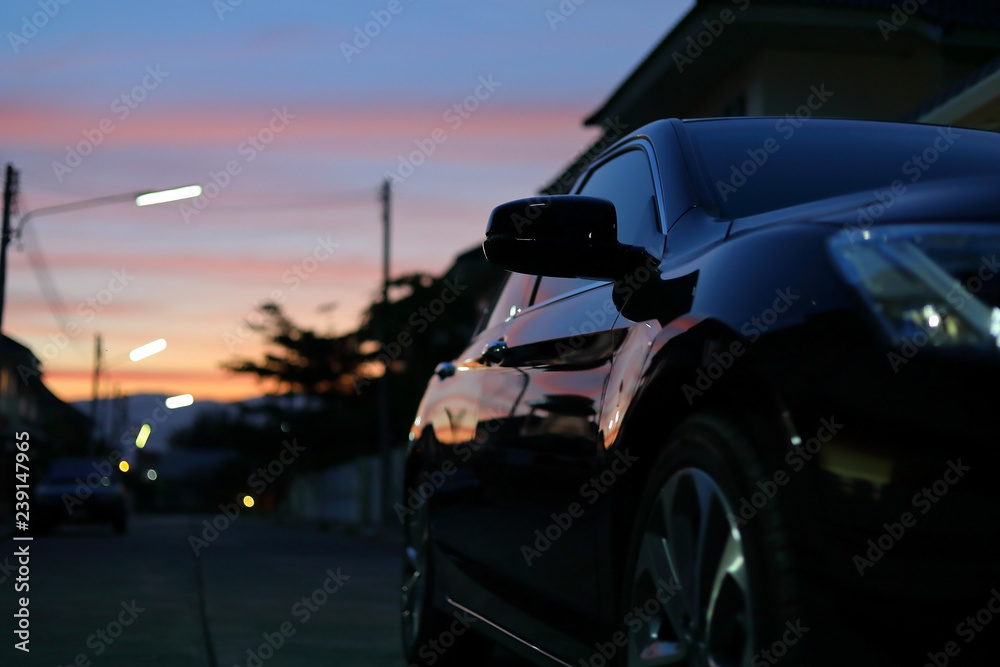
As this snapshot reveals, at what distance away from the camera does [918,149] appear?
356 cm

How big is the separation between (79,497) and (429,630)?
81.3 feet

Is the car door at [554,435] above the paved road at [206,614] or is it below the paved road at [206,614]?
above

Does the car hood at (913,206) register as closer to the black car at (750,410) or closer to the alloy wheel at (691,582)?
the black car at (750,410)

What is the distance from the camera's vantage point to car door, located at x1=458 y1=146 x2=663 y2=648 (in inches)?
117

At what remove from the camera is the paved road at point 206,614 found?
5723mm

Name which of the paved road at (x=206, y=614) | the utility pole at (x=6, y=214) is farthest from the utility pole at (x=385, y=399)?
the paved road at (x=206, y=614)

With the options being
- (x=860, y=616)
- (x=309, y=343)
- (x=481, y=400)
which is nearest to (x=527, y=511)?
(x=481, y=400)

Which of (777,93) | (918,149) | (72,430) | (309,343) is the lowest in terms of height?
(72,430)

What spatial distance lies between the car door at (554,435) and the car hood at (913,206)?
26.8 inches

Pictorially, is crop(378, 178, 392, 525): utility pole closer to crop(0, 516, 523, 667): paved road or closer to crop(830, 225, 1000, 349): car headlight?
crop(0, 516, 523, 667): paved road

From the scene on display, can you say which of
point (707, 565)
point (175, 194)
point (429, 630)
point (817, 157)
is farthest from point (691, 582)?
point (175, 194)

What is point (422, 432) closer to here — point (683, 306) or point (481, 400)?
point (481, 400)

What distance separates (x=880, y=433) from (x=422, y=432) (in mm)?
3403

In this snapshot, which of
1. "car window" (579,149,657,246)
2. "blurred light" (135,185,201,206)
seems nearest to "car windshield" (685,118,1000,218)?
"car window" (579,149,657,246)
